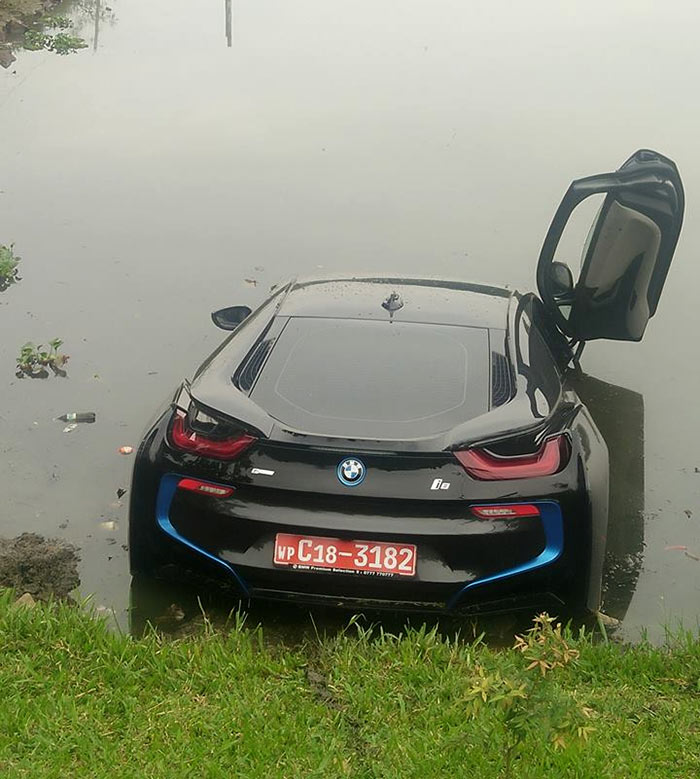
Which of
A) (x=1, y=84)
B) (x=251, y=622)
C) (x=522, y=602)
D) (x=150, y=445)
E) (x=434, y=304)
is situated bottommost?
(x=251, y=622)

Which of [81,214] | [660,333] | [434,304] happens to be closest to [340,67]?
[81,214]

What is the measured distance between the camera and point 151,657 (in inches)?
162

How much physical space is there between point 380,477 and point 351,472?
0.11 m

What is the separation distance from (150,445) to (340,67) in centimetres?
1516

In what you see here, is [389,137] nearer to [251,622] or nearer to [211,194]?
[211,194]

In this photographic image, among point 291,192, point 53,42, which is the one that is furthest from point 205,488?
point 53,42

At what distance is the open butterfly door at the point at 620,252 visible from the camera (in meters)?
6.43

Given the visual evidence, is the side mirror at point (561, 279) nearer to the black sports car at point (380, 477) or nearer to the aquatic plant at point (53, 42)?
the black sports car at point (380, 477)

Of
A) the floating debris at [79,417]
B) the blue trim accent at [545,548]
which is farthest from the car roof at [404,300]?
the floating debris at [79,417]

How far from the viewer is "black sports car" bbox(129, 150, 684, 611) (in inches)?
159

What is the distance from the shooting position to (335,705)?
3914 millimetres

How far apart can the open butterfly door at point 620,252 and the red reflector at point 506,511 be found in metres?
2.78

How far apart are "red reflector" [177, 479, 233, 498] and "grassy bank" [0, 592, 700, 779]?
0.57 m

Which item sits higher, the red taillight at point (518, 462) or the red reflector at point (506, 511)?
the red taillight at point (518, 462)
